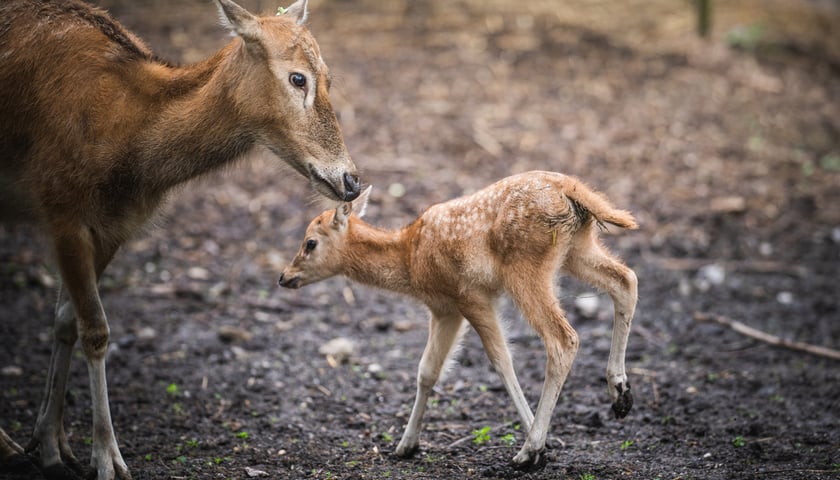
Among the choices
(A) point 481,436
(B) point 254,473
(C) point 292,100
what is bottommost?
(A) point 481,436

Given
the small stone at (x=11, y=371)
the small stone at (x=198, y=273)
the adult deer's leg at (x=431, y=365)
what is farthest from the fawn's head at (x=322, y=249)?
the small stone at (x=198, y=273)

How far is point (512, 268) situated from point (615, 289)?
25.0 inches

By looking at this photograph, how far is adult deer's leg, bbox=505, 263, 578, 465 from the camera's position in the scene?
15.6ft

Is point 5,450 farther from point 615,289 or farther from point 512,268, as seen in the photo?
point 615,289

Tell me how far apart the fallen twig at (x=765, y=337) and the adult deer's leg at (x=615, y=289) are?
88.9 inches

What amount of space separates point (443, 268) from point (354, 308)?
2.68 metres

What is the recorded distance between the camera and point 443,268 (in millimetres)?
5148

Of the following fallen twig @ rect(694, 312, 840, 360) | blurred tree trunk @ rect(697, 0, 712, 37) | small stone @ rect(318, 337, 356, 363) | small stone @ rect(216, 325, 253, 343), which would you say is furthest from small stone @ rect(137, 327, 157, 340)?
blurred tree trunk @ rect(697, 0, 712, 37)

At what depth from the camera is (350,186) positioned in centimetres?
499

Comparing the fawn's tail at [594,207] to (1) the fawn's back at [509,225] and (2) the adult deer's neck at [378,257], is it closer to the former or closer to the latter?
(1) the fawn's back at [509,225]

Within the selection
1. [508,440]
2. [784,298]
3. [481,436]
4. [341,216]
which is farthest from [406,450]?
[784,298]

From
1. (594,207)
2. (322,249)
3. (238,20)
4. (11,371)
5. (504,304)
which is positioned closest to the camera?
(238,20)

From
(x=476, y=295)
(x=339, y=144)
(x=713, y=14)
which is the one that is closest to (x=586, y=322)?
(x=476, y=295)

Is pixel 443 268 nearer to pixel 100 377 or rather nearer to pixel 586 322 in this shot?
Answer: pixel 100 377
